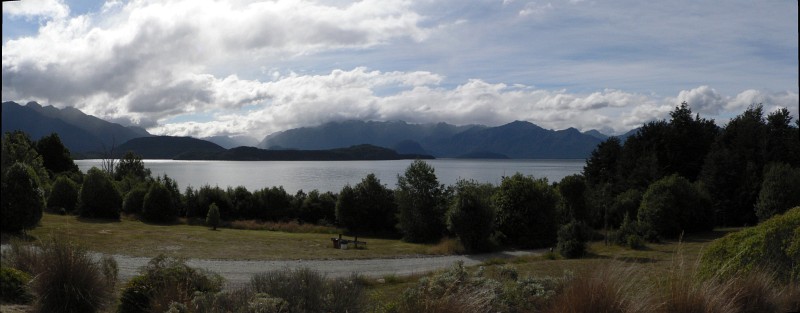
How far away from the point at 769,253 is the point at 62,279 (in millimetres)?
7688

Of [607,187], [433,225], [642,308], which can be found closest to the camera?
[642,308]

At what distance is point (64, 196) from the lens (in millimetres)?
20359

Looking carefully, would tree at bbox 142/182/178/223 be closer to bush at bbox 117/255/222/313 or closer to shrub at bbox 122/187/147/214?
shrub at bbox 122/187/147/214

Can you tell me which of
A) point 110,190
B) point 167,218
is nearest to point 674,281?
point 110,190

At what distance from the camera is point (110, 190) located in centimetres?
2483

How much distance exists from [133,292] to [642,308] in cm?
502

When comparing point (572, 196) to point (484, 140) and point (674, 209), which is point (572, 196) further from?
point (484, 140)

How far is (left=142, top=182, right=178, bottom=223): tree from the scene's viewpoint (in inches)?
1216

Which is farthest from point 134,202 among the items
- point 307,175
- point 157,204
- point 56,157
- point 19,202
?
point 307,175

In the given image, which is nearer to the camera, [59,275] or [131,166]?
[59,275]

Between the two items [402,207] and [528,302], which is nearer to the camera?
[528,302]

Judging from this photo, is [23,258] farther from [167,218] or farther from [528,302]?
[167,218]

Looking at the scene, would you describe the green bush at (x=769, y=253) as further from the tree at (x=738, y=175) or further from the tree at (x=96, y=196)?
the tree at (x=738, y=175)

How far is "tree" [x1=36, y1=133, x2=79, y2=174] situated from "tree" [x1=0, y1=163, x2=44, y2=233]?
37.7 m
